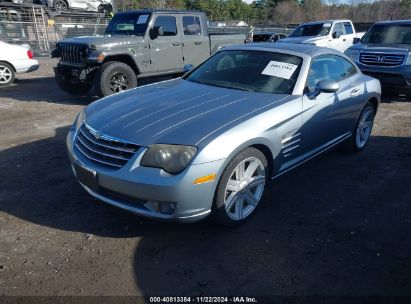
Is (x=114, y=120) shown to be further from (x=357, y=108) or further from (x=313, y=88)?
(x=357, y=108)

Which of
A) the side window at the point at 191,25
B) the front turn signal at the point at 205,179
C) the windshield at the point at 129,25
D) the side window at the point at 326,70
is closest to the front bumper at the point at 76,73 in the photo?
the windshield at the point at 129,25

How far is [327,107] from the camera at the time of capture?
413 centimetres

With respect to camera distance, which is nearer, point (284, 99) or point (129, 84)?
point (284, 99)

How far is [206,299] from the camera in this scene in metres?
2.56

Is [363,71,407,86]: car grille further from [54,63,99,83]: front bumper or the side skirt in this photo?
[54,63,99,83]: front bumper

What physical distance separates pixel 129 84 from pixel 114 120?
203 inches

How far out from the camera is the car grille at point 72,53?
8008mm

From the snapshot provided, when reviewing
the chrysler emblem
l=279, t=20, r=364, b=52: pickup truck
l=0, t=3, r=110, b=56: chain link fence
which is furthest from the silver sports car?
l=0, t=3, r=110, b=56: chain link fence

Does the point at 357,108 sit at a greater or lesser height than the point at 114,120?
lesser

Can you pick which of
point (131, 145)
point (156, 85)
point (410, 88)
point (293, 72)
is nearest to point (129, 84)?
point (156, 85)

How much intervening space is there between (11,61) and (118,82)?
4369 mm

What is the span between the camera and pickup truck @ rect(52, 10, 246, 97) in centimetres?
790

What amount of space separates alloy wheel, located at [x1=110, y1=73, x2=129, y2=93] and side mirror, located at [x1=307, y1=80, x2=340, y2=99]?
17.1 feet

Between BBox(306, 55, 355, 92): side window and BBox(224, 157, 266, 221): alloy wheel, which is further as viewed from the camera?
BBox(306, 55, 355, 92): side window
